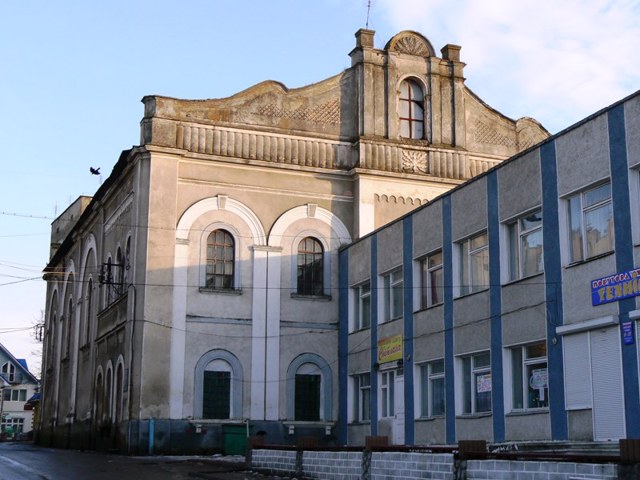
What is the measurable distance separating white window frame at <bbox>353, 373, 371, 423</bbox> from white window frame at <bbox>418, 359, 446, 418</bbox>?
3.77 meters

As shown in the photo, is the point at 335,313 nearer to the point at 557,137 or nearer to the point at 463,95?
the point at 463,95

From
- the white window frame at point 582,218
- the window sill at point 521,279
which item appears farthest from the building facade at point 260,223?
the white window frame at point 582,218

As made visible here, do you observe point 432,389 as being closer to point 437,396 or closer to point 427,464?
point 437,396

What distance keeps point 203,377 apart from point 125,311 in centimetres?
360

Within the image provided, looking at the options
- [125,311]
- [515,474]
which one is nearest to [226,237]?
[125,311]

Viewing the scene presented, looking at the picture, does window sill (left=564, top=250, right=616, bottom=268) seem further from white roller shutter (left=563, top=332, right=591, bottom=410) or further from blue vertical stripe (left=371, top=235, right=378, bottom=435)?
blue vertical stripe (left=371, top=235, right=378, bottom=435)

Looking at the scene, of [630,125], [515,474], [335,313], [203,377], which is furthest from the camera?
[335,313]

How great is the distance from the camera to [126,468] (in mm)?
22703

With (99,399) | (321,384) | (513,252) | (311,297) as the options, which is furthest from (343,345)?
(513,252)

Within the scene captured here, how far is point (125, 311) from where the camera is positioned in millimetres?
31234

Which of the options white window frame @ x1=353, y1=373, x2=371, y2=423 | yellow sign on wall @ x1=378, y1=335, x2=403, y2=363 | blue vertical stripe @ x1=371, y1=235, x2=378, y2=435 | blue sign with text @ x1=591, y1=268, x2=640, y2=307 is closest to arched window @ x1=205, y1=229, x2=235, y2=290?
blue vertical stripe @ x1=371, y1=235, x2=378, y2=435

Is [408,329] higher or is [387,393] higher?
[408,329]

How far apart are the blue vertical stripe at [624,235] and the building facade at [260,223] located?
13943mm

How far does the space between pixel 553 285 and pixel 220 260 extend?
44.3 feet
